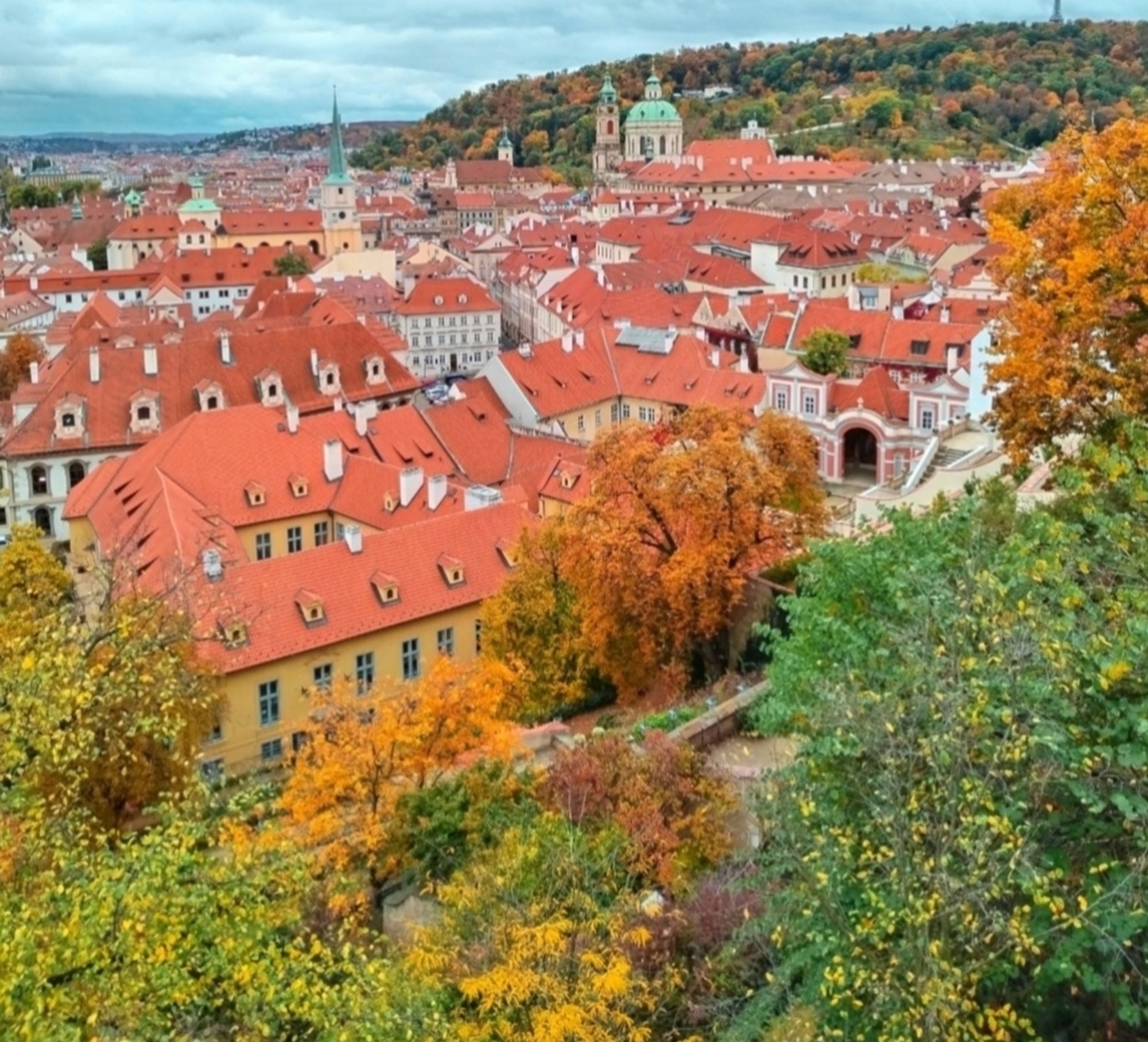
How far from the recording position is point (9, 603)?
23516 mm

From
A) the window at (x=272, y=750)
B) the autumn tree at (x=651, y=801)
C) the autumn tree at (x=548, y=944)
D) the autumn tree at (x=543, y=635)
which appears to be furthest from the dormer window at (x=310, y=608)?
the autumn tree at (x=548, y=944)

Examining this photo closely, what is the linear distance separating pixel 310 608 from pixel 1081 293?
56.4 ft

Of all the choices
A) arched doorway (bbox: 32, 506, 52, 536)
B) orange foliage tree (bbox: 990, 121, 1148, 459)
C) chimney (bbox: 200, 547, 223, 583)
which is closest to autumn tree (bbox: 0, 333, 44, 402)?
arched doorway (bbox: 32, 506, 52, 536)

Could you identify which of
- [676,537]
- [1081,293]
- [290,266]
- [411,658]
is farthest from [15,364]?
[1081,293]

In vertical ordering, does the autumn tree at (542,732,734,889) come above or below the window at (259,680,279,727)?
above

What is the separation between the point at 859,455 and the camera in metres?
44.8

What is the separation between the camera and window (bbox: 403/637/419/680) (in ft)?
96.1

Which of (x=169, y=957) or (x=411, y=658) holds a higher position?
(x=169, y=957)

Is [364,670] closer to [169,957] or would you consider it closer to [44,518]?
[169,957]

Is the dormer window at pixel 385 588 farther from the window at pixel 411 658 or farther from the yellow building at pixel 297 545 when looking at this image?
the window at pixel 411 658

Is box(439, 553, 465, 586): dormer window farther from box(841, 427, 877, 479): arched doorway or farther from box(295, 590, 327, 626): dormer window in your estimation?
box(841, 427, 877, 479): arched doorway

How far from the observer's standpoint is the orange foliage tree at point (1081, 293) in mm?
17609

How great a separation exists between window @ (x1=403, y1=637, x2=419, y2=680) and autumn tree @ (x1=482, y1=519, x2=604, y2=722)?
134 inches

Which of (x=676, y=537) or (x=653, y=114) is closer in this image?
(x=676, y=537)
